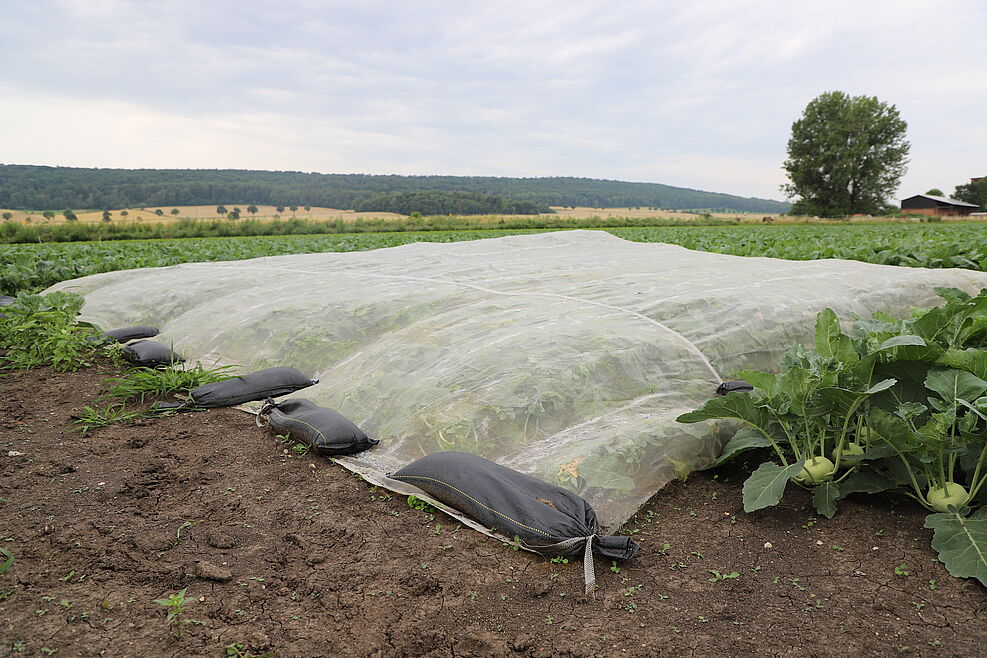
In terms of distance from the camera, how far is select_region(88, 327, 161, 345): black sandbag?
17.2ft

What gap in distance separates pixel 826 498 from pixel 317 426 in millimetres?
2342

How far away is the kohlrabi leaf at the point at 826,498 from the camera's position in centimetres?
226

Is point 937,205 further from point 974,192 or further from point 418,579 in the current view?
point 418,579

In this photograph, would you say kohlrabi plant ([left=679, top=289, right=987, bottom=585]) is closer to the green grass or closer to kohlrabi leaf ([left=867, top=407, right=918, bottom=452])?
kohlrabi leaf ([left=867, top=407, right=918, bottom=452])

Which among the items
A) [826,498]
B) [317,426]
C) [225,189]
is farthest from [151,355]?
[225,189]

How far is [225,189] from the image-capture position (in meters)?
39.5

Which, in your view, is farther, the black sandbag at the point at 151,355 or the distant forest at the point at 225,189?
the distant forest at the point at 225,189

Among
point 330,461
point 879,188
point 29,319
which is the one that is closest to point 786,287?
point 330,461

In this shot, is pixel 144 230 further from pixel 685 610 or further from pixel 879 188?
pixel 879 188

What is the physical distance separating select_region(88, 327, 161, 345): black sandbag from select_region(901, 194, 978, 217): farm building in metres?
61.5

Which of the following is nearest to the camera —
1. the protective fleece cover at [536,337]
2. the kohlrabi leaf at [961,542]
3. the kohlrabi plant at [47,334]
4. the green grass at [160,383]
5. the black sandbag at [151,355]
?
the kohlrabi leaf at [961,542]

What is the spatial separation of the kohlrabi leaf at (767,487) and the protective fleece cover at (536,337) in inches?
15.3

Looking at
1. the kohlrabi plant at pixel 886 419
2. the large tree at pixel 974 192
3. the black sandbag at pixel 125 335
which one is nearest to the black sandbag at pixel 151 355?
the black sandbag at pixel 125 335

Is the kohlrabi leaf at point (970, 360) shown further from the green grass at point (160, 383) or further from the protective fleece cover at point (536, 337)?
the green grass at point (160, 383)
